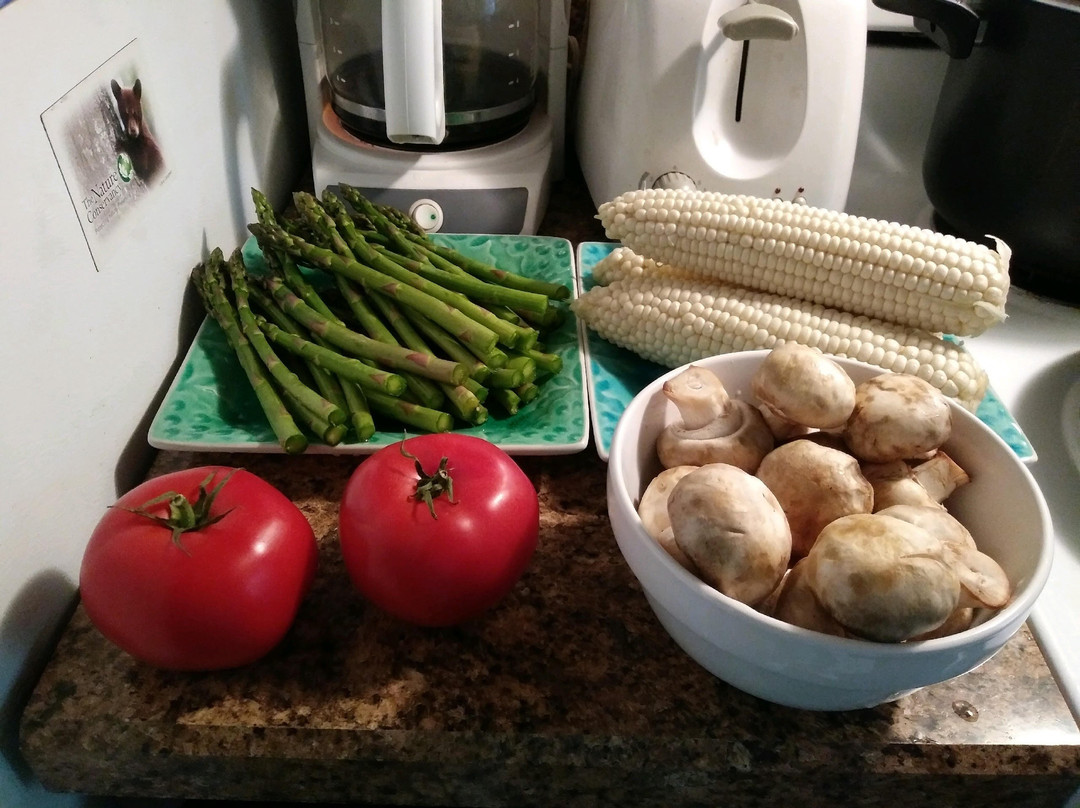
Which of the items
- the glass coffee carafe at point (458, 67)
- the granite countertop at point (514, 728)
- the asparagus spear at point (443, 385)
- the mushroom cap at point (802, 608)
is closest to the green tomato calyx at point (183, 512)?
the granite countertop at point (514, 728)

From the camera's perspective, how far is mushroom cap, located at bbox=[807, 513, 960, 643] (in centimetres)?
40

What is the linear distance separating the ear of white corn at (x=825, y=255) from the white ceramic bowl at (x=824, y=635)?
164mm

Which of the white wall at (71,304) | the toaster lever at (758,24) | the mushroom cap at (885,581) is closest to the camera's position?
the mushroom cap at (885,581)

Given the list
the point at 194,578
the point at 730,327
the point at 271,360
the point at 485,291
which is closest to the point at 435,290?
the point at 485,291

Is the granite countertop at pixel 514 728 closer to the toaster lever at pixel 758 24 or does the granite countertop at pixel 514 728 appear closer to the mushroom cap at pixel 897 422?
the mushroom cap at pixel 897 422

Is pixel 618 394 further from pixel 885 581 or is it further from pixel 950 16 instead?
pixel 950 16

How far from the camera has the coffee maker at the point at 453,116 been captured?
931 millimetres

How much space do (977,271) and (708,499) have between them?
40 centimetres

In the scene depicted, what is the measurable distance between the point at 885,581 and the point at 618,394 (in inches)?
14.3

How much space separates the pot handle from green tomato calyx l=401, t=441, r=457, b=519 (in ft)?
2.06

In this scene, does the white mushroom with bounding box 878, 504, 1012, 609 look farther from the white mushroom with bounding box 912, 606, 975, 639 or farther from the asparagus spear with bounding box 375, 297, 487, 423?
the asparagus spear with bounding box 375, 297, 487, 423

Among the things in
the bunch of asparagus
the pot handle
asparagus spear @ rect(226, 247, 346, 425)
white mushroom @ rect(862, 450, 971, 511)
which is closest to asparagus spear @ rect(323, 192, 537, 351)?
the bunch of asparagus

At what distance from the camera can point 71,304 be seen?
1.86 feet

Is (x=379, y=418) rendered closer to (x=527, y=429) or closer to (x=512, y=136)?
(x=527, y=429)
